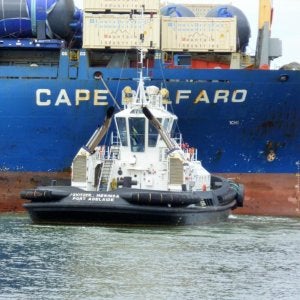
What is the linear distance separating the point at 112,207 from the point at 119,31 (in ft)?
33.7

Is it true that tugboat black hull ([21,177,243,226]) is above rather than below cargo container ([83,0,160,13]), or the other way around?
below

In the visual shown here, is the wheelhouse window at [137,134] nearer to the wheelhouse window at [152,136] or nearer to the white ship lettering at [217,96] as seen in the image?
the wheelhouse window at [152,136]

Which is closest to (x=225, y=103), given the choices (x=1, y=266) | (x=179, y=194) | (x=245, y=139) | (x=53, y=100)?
(x=245, y=139)

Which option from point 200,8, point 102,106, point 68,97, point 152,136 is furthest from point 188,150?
point 200,8

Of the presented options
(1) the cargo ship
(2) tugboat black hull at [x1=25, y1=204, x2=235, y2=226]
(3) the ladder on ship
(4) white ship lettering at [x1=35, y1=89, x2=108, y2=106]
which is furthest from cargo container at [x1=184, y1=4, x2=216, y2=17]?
(2) tugboat black hull at [x1=25, y1=204, x2=235, y2=226]

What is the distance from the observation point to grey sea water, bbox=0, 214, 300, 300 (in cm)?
2286

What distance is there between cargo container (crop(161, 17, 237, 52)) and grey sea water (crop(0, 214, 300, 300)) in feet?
30.9

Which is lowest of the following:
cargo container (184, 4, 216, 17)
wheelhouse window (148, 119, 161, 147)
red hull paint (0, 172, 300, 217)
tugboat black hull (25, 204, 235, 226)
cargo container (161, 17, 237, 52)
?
red hull paint (0, 172, 300, 217)

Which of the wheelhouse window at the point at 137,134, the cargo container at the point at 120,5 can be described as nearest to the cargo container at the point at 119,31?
the cargo container at the point at 120,5

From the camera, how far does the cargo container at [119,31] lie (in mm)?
40500

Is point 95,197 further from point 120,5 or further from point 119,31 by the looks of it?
point 120,5

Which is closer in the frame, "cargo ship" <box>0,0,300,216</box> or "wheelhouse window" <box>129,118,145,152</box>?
"wheelhouse window" <box>129,118,145,152</box>

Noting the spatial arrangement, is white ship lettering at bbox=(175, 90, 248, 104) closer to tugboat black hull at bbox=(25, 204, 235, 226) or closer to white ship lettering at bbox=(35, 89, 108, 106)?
white ship lettering at bbox=(35, 89, 108, 106)

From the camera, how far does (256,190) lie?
1604 inches
